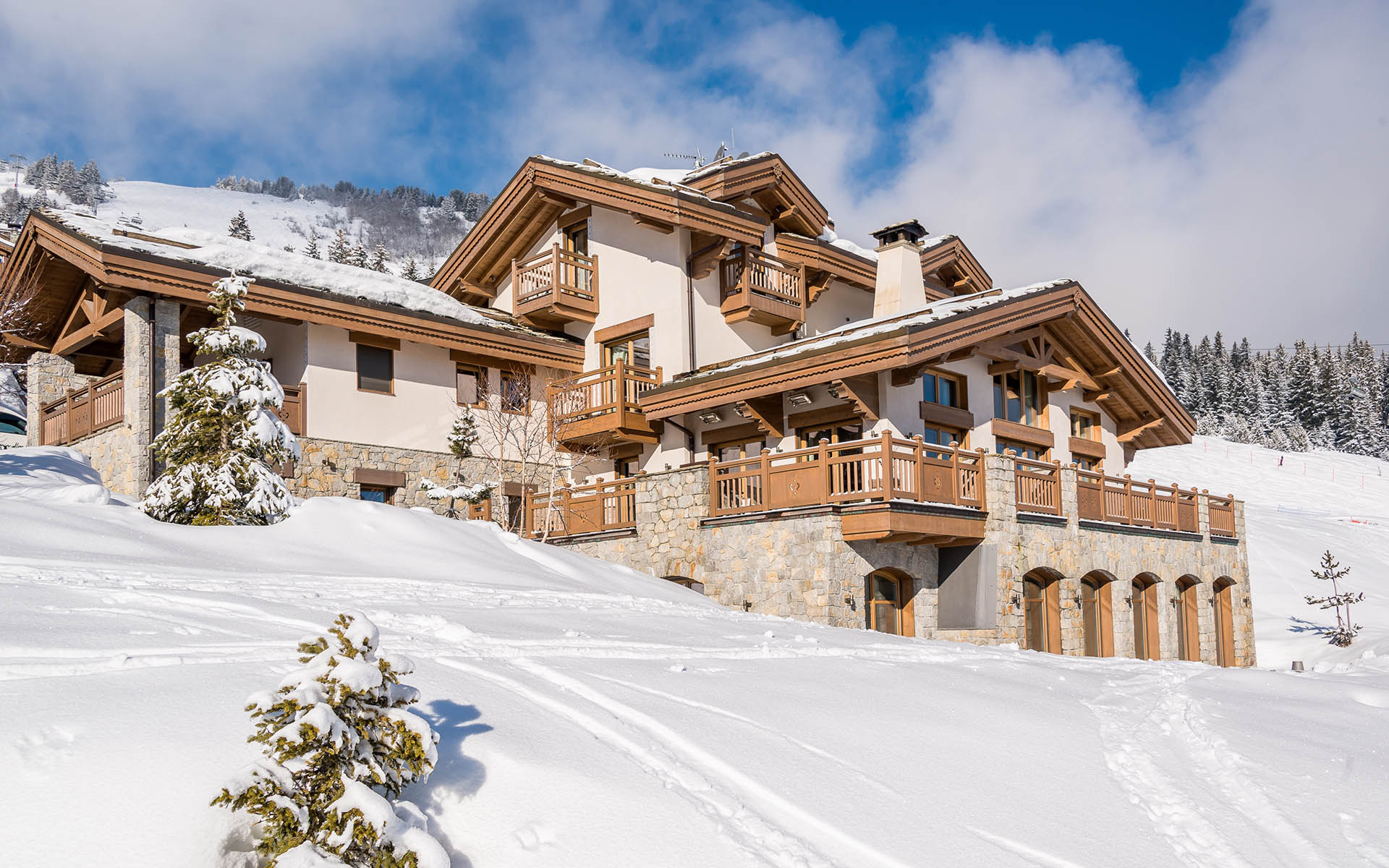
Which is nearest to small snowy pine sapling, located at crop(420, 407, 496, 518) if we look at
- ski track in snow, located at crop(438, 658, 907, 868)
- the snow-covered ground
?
the snow-covered ground

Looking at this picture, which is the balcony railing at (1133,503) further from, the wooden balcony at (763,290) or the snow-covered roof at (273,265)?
the snow-covered roof at (273,265)

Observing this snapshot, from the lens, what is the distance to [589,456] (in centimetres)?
2370

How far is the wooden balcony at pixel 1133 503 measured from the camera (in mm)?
20328

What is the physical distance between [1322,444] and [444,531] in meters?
99.6

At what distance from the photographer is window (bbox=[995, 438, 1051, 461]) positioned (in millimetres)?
22531

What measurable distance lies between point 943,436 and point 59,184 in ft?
601

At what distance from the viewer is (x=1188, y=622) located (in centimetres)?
2334

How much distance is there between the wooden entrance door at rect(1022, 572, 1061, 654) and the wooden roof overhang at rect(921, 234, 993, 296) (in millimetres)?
9350

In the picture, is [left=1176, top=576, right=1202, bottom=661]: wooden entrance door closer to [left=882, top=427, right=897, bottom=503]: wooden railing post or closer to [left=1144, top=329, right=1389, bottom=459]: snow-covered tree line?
[left=882, top=427, right=897, bottom=503]: wooden railing post

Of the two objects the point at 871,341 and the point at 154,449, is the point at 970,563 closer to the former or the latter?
the point at 871,341

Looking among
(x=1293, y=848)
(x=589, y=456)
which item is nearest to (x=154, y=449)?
(x=589, y=456)

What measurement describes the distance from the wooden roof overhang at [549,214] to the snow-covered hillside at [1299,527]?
1473 cm

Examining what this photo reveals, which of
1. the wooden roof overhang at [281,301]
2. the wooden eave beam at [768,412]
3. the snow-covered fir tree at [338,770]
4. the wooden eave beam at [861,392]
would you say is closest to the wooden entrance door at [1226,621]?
the wooden eave beam at [861,392]

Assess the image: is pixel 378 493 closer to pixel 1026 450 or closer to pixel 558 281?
pixel 558 281
